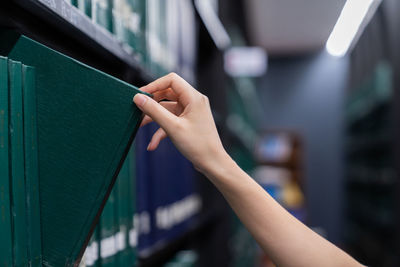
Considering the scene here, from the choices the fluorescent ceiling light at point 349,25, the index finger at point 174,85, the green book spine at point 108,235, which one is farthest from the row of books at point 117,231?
the fluorescent ceiling light at point 349,25

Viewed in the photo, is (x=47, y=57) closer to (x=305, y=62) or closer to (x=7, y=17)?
(x=7, y=17)

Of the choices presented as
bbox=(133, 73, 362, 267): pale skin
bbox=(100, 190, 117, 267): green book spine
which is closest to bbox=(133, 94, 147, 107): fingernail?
bbox=(133, 73, 362, 267): pale skin

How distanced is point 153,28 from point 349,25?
5.03 metres

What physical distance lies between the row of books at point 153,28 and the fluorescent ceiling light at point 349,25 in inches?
137

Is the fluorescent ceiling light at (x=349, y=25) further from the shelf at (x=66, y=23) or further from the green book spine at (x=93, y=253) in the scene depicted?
the green book spine at (x=93, y=253)

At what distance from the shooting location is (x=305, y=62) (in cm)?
741

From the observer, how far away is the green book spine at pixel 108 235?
792 mm

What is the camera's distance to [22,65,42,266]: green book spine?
0.59 metres

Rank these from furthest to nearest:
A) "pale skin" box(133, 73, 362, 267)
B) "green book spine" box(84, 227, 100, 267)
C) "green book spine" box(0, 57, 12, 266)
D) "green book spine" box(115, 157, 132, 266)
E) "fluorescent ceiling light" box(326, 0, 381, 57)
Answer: "fluorescent ceiling light" box(326, 0, 381, 57)
"green book spine" box(115, 157, 132, 266)
"green book spine" box(84, 227, 100, 267)
"pale skin" box(133, 73, 362, 267)
"green book spine" box(0, 57, 12, 266)

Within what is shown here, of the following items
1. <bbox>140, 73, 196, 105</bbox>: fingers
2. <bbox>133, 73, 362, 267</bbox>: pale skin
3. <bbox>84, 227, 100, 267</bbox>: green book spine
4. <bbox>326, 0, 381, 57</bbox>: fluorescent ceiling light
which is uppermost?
<bbox>326, 0, 381, 57</bbox>: fluorescent ceiling light

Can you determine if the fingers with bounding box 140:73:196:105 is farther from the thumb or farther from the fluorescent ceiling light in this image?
the fluorescent ceiling light

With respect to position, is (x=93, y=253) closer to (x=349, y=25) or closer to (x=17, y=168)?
(x=17, y=168)

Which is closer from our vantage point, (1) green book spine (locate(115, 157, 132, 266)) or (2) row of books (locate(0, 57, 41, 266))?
(2) row of books (locate(0, 57, 41, 266))

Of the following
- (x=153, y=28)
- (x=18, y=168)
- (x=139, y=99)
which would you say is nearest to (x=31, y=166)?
(x=18, y=168)
